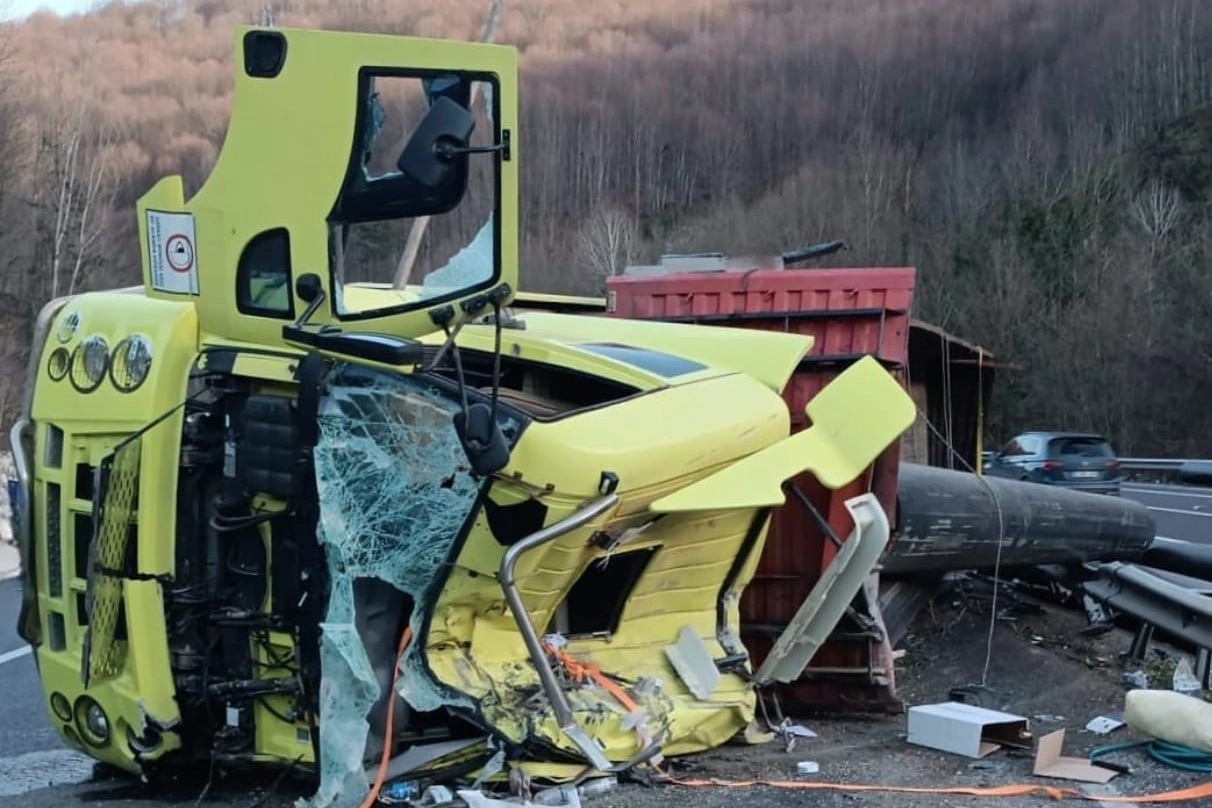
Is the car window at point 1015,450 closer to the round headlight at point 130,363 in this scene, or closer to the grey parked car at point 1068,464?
the grey parked car at point 1068,464

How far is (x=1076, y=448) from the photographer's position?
1919 centimetres

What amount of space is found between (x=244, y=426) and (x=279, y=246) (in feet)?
2.08

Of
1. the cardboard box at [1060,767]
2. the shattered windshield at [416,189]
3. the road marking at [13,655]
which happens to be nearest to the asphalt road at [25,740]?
the road marking at [13,655]

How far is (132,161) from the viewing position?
13.7 m

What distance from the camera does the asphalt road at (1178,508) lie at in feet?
56.2

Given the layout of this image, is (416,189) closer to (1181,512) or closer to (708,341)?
(708,341)

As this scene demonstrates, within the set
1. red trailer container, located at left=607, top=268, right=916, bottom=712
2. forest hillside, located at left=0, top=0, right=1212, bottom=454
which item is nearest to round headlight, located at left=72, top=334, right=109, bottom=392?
red trailer container, located at left=607, top=268, right=916, bottom=712

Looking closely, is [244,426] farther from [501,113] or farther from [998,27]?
[998,27]

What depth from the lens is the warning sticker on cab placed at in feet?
15.4

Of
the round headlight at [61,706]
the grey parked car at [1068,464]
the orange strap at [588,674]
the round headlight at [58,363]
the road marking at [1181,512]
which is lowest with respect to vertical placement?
the road marking at [1181,512]

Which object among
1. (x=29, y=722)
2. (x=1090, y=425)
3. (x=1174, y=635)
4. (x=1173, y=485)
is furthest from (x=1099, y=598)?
(x=1090, y=425)

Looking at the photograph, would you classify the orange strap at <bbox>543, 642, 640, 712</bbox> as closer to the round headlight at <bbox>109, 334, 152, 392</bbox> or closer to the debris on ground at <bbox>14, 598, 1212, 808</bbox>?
Answer: the debris on ground at <bbox>14, 598, 1212, 808</bbox>

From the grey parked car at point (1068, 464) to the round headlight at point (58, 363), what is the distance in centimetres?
1551

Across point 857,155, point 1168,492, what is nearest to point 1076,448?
point 1168,492
